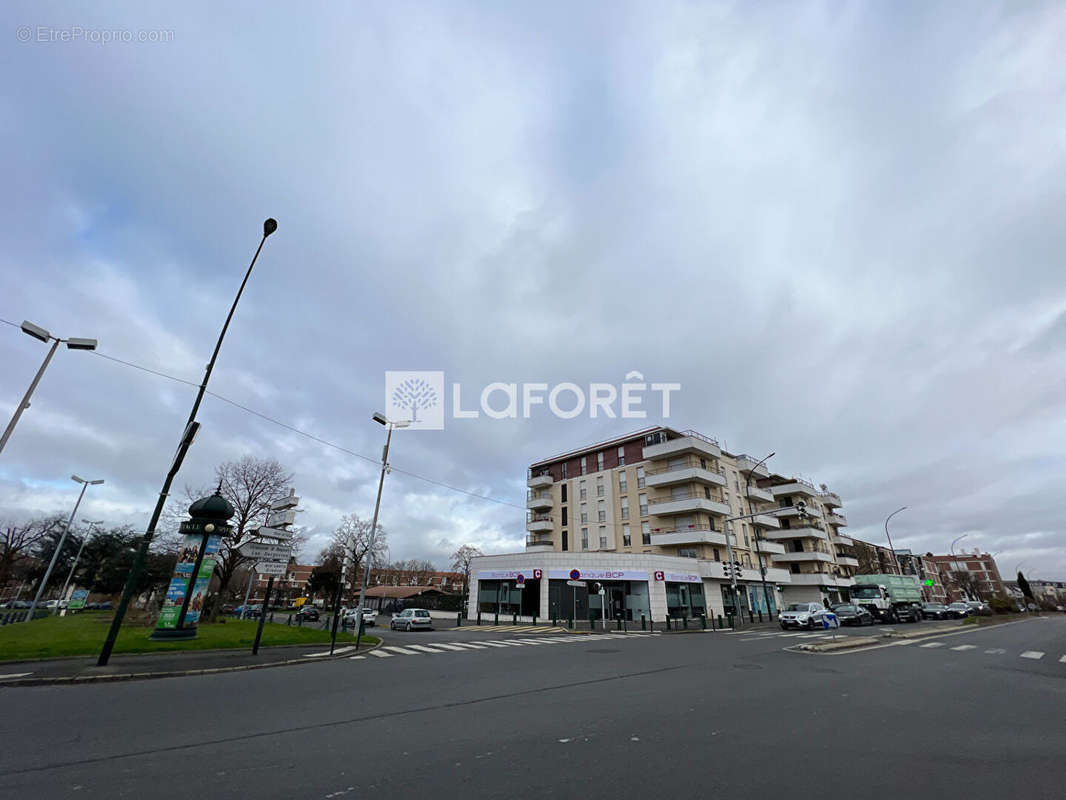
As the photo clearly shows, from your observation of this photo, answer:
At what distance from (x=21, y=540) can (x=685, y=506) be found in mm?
70375

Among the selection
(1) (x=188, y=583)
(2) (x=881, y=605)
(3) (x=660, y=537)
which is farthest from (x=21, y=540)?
(2) (x=881, y=605)

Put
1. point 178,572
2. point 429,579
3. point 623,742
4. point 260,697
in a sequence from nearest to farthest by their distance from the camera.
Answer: point 623,742 → point 260,697 → point 178,572 → point 429,579

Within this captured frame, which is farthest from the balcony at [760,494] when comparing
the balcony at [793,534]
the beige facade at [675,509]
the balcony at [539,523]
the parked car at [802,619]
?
the parked car at [802,619]

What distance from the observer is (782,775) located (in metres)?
4.41

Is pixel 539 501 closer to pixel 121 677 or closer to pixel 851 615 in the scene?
pixel 851 615

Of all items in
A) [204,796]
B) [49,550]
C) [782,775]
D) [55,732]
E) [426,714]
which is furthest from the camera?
[49,550]

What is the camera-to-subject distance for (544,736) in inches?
225

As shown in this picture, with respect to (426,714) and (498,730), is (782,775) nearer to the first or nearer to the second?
(498,730)

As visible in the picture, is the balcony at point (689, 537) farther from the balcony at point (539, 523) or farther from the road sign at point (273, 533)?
the road sign at point (273, 533)

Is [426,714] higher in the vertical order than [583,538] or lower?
lower

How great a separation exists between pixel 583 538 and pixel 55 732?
45019 mm

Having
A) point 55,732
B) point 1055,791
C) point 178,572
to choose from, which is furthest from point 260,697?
point 178,572

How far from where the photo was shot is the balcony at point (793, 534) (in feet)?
178

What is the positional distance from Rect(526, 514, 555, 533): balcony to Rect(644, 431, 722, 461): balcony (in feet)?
43.3
